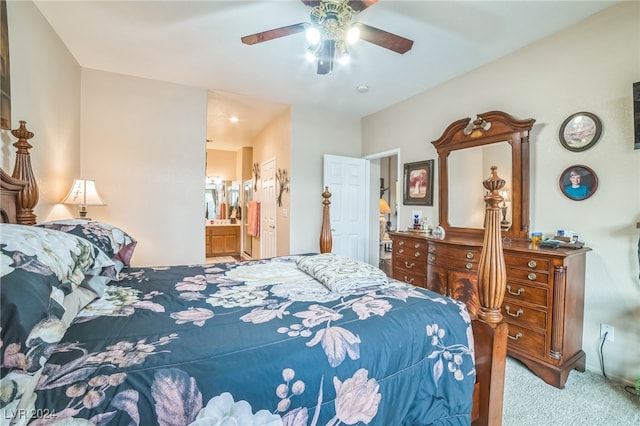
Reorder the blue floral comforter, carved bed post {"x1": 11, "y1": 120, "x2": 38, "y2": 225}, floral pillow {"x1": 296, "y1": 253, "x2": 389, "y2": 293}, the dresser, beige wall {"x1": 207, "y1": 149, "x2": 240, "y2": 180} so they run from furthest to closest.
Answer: beige wall {"x1": 207, "y1": 149, "x2": 240, "y2": 180}, the dresser, carved bed post {"x1": 11, "y1": 120, "x2": 38, "y2": 225}, floral pillow {"x1": 296, "y1": 253, "x2": 389, "y2": 293}, the blue floral comforter

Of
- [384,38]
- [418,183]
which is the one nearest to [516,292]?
[418,183]

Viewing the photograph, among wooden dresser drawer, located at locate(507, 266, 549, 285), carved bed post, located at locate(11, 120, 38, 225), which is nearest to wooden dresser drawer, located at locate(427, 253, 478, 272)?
wooden dresser drawer, located at locate(507, 266, 549, 285)

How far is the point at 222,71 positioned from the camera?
321 centimetres

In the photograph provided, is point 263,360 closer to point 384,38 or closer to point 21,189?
point 21,189

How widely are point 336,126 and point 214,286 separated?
3.62 meters

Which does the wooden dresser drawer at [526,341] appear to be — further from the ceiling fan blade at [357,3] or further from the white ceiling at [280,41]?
the ceiling fan blade at [357,3]

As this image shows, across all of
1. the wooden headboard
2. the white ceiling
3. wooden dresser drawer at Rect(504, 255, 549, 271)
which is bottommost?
wooden dresser drawer at Rect(504, 255, 549, 271)

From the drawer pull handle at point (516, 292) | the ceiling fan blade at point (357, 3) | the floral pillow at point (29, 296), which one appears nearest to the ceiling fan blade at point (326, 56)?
the ceiling fan blade at point (357, 3)

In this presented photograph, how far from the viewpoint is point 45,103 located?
2.33 metres

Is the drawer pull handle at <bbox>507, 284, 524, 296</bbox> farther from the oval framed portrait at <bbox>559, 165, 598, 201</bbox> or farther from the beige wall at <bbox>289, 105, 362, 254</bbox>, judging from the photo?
the beige wall at <bbox>289, 105, 362, 254</bbox>

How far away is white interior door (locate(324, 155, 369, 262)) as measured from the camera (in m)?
4.35

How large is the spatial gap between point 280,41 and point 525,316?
3.11m

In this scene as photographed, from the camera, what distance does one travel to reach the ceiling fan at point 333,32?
1.77m

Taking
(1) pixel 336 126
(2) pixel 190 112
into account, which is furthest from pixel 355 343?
(1) pixel 336 126
